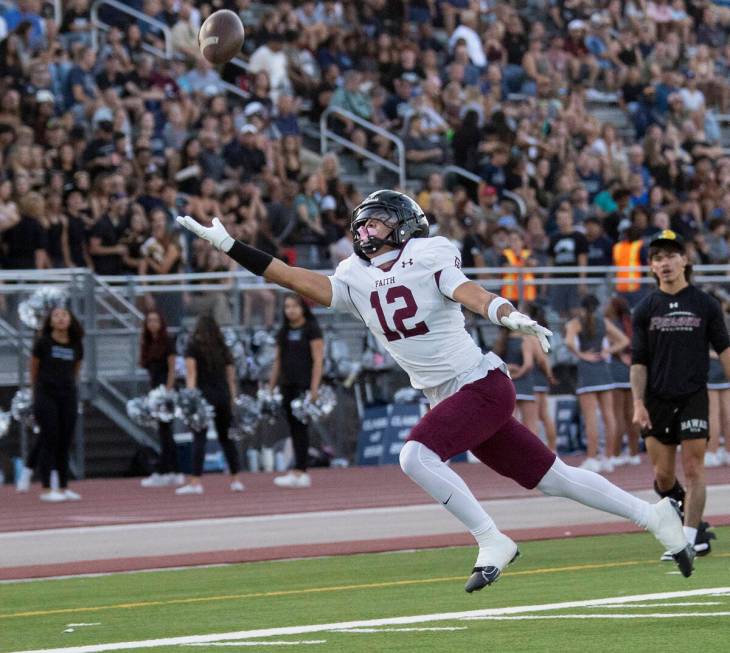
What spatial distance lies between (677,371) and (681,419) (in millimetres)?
305

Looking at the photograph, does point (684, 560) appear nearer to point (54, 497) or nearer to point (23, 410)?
point (54, 497)

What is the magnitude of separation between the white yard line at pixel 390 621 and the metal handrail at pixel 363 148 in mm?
16928

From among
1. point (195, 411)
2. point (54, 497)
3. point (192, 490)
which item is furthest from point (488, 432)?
point (195, 411)

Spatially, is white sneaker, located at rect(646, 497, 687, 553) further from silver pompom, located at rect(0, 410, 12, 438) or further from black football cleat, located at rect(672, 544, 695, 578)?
silver pompom, located at rect(0, 410, 12, 438)

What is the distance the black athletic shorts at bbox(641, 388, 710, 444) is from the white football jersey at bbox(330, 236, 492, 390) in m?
2.55

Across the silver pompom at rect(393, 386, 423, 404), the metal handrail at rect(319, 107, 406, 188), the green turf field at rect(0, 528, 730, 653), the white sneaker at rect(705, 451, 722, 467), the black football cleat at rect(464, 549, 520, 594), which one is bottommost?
the white sneaker at rect(705, 451, 722, 467)

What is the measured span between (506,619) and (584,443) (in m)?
15.0

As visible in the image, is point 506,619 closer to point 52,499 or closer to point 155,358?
point 52,499

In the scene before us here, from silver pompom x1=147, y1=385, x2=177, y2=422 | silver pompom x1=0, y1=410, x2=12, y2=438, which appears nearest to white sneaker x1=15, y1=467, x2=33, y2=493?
silver pompom x1=0, y1=410, x2=12, y2=438

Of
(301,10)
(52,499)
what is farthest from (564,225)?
(52,499)

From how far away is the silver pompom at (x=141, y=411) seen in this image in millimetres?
19984

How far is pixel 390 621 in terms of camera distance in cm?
891

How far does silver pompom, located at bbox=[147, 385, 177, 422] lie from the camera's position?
19.6 metres

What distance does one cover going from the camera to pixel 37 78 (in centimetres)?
2214
